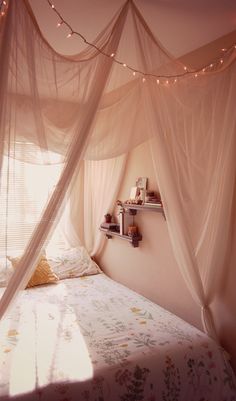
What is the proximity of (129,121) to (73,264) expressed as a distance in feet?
6.66

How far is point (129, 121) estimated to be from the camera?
209cm

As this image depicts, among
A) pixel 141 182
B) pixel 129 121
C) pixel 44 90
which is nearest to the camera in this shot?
pixel 44 90

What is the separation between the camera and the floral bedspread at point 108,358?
5.36 feet

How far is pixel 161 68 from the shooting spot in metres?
1.82

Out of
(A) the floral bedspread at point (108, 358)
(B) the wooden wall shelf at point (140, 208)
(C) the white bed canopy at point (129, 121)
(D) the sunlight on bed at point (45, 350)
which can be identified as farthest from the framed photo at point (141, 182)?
(D) the sunlight on bed at point (45, 350)

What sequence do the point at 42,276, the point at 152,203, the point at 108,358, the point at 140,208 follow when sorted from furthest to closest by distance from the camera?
the point at 42,276, the point at 140,208, the point at 152,203, the point at 108,358

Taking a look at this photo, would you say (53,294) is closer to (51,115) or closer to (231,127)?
(51,115)

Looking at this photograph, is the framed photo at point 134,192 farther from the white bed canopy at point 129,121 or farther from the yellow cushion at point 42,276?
the yellow cushion at point 42,276

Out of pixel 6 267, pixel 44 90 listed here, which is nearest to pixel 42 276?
pixel 6 267

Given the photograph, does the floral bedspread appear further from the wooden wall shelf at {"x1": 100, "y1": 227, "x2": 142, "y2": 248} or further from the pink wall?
the wooden wall shelf at {"x1": 100, "y1": 227, "x2": 142, "y2": 248}

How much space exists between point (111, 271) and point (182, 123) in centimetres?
220

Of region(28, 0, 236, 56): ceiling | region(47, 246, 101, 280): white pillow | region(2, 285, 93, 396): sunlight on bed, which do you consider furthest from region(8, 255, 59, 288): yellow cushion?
region(28, 0, 236, 56): ceiling

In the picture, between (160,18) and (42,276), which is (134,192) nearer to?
(42,276)

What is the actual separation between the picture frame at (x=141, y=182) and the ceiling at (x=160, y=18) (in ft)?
3.94
